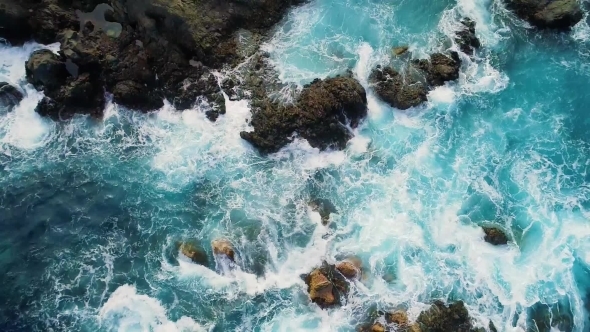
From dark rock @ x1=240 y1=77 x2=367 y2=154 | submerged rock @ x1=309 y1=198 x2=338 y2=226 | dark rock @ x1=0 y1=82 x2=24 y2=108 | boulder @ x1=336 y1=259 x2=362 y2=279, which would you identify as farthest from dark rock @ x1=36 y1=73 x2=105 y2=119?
boulder @ x1=336 y1=259 x2=362 y2=279

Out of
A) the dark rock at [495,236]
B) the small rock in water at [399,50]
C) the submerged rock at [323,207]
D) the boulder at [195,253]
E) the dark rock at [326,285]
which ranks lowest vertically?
the boulder at [195,253]

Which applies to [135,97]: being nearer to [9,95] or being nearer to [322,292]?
[9,95]

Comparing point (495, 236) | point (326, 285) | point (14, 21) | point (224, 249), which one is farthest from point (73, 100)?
point (495, 236)

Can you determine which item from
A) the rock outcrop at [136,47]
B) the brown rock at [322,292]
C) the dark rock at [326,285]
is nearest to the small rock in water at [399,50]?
the rock outcrop at [136,47]

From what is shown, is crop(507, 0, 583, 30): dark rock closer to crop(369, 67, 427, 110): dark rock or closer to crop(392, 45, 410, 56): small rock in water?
crop(392, 45, 410, 56): small rock in water

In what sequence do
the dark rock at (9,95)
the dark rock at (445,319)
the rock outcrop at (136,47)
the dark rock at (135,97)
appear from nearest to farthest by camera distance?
the dark rock at (445,319) → the dark rock at (135,97) → the dark rock at (9,95) → the rock outcrop at (136,47)

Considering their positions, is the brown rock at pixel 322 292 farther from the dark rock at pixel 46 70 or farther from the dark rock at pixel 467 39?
the dark rock at pixel 46 70
